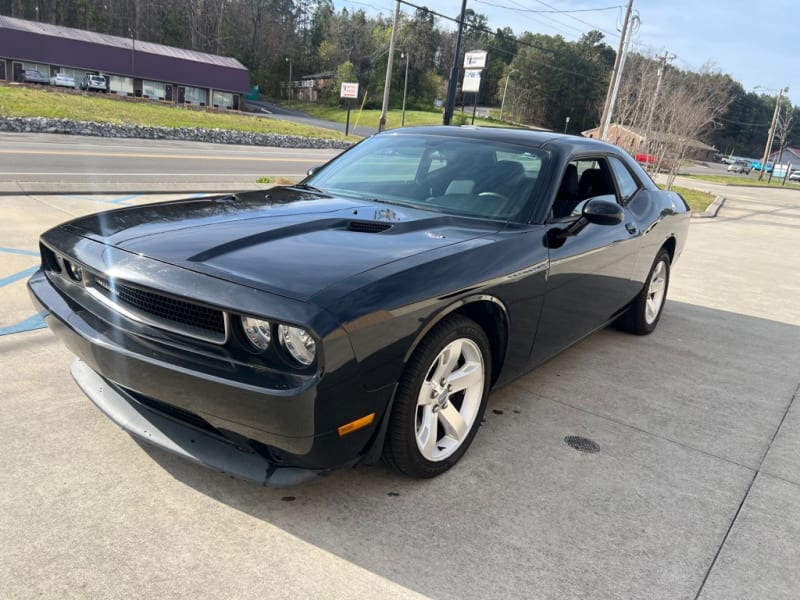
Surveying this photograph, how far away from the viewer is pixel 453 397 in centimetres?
290

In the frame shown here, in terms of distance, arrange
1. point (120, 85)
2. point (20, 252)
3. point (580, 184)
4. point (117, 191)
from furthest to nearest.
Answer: point (120, 85) → point (117, 191) → point (20, 252) → point (580, 184)

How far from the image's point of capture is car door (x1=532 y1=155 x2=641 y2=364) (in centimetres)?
338

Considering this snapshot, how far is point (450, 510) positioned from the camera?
257cm

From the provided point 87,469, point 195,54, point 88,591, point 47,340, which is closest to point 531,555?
point 88,591

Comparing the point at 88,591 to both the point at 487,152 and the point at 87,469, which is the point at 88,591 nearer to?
the point at 87,469

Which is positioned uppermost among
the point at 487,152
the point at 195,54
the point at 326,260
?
the point at 195,54

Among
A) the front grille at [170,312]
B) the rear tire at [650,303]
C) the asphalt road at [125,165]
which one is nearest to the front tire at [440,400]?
the front grille at [170,312]

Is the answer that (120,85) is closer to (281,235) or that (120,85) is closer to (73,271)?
(73,271)

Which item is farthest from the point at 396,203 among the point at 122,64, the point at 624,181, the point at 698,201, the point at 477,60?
the point at 122,64

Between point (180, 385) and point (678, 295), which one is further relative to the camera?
point (678, 295)

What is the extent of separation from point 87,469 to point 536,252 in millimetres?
2300

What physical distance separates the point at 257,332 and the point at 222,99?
68254 millimetres

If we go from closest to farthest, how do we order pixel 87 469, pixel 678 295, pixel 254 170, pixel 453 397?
pixel 87 469
pixel 453 397
pixel 678 295
pixel 254 170

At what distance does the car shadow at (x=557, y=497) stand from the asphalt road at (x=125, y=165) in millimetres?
8167
